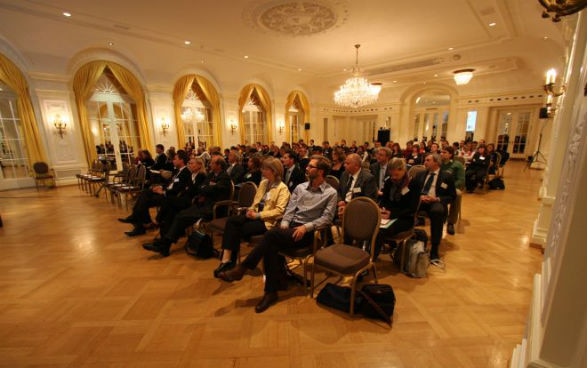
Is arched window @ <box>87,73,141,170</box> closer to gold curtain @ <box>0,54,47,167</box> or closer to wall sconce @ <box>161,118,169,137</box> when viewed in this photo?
wall sconce @ <box>161,118,169,137</box>

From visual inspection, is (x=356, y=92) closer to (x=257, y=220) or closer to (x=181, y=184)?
(x=181, y=184)

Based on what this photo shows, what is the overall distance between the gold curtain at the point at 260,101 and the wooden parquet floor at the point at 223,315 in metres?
8.53

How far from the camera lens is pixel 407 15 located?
6332 mm

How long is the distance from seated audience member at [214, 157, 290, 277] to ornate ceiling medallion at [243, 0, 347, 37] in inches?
183

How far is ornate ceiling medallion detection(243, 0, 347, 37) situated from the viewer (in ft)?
19.2

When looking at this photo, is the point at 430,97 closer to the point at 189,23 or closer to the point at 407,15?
the point at 407,15

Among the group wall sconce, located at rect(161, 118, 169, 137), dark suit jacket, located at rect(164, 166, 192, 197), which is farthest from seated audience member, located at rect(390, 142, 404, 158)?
wall sconce, located at rect(161, 118, 169, 137)

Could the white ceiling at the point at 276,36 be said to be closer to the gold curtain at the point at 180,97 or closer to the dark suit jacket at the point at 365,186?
the gold curtain at the point at 180,97

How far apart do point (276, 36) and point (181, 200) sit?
20.1ft

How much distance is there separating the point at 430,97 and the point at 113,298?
1734cm

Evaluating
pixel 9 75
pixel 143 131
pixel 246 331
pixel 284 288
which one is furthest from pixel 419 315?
pixel 9 75

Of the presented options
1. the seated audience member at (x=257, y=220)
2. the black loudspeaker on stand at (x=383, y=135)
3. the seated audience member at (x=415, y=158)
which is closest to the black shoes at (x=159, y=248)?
the seated audience member at (x=257, y=220)

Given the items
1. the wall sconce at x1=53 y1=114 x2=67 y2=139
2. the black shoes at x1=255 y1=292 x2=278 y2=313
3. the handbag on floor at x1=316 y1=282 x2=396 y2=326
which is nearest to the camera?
the handbag on floor at x1=316 y1=282 x2=396 y2=326

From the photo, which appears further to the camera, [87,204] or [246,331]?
[87,204]
